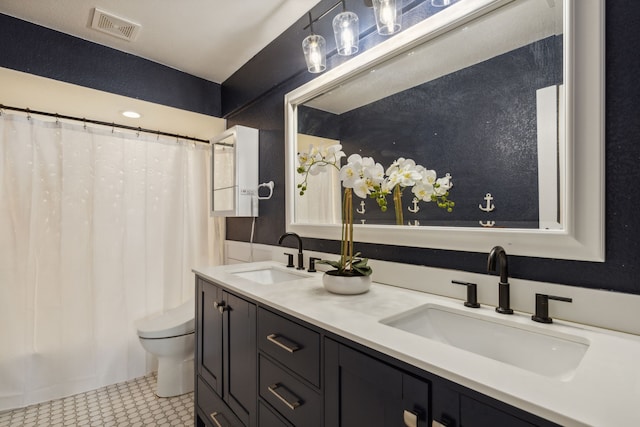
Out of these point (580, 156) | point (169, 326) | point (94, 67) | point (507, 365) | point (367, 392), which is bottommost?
point (169, 326)

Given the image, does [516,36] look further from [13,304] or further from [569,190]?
[13,304]

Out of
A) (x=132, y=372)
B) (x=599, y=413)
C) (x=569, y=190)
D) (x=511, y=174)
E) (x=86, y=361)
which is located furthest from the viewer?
(x=132, y=372)

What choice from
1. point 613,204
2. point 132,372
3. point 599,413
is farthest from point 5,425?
point 613,204

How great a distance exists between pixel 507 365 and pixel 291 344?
23.4 inches

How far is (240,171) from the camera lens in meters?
2.16

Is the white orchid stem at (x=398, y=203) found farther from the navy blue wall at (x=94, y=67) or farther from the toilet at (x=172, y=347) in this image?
the navy blue wall at (x=94, y=67)

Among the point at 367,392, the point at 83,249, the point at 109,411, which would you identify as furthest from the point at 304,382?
the point at 83,249

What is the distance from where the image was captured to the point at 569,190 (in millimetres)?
841

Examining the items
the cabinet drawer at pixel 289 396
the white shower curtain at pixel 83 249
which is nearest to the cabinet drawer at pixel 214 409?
the cabinet drawer at pixel 289 396

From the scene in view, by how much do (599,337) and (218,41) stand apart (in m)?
A: 2.29

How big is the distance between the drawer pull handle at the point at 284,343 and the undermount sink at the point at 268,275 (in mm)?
607

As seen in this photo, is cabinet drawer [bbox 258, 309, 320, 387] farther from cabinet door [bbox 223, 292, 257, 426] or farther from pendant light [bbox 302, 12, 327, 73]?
pendant light [bbox 302, 12, 327, 73]

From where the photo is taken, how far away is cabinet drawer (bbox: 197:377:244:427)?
4.42ft

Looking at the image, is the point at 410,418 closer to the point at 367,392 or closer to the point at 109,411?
the point at 367,392
